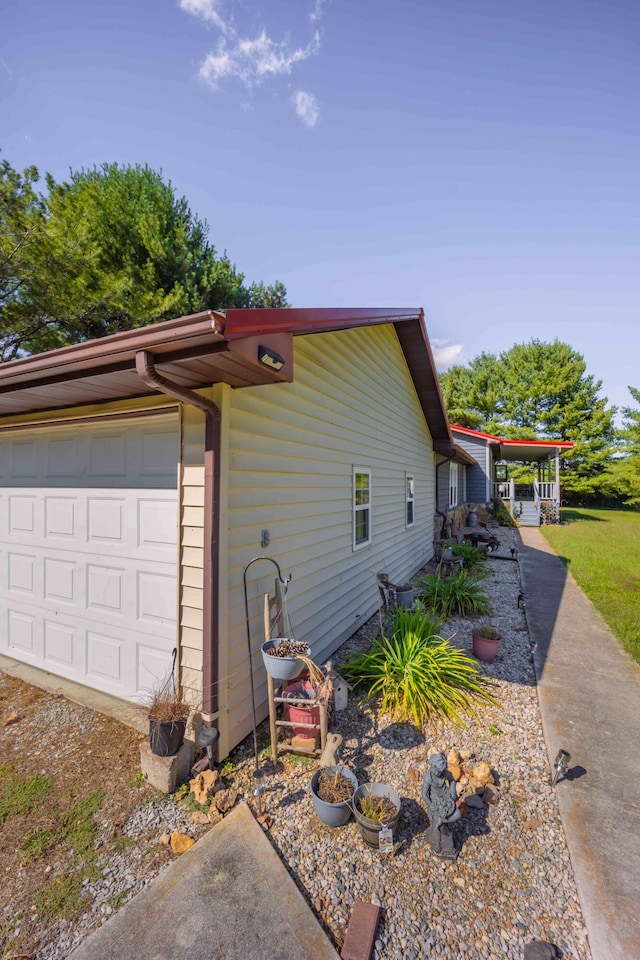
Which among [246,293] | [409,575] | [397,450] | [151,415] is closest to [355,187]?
[397,450]

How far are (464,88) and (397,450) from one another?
20.6 ft

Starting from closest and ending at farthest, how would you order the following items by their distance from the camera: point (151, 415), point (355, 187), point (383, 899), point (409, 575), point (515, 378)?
point (383, 899), point (151, 415), point (355, 187), point (409, 575), point (515, 378)

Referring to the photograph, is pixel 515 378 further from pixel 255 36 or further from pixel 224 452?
pixel 224 452

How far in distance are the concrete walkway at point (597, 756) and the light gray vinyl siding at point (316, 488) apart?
7.78 ft

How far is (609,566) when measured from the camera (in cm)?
988

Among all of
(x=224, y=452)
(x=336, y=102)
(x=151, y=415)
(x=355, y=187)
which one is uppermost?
(x=336, y=102)

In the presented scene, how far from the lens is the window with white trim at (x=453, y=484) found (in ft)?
46.6

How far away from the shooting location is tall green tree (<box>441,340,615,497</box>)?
91.8 feet

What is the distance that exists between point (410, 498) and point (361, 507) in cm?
343

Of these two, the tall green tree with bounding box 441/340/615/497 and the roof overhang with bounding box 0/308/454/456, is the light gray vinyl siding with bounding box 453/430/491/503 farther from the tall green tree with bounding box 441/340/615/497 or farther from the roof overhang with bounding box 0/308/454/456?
the roof overhang with bounding box 0/308/454/456

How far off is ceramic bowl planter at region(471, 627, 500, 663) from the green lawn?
184 cm

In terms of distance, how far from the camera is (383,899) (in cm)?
208

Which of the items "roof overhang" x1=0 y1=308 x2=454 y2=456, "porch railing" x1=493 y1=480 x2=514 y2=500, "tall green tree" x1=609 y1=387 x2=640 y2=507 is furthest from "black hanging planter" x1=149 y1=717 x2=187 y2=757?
"tall green tree" x1=609 y1=387 x2=640 y2=507

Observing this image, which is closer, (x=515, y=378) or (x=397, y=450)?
(x=397, y=450)
